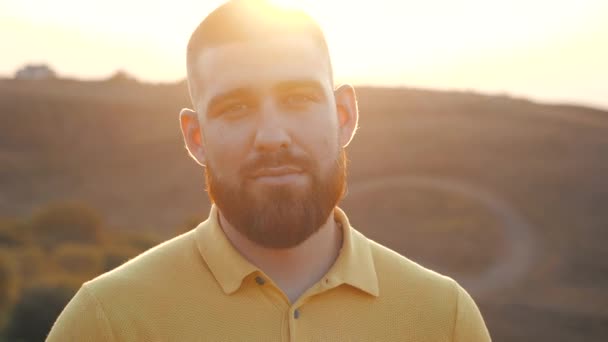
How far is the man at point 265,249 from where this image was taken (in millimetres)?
2961

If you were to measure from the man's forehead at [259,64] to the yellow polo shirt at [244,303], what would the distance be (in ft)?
2.18

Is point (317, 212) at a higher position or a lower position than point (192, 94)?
lower

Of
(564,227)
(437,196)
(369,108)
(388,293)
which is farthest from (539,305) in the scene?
(369,108)

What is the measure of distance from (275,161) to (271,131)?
0.12 metres

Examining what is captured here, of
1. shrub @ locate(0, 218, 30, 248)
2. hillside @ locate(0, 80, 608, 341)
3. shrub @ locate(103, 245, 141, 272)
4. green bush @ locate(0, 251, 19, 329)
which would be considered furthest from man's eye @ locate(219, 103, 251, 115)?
shrub @ locate(0, 218, 30, 248)

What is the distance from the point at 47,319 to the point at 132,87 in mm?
55900

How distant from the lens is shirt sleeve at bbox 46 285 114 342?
2904mm

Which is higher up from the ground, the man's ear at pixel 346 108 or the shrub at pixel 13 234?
the man's ear at pixel 346 108

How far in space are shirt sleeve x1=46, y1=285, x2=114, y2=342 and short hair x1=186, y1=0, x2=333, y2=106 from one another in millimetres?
1036

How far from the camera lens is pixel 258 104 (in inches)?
122

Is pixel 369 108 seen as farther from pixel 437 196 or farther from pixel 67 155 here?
pixel 67 155

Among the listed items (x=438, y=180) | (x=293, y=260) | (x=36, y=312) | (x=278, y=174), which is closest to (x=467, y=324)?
A: (x=293, y=260)

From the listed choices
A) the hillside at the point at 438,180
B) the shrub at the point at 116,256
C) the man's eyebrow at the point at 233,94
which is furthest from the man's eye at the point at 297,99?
the hillside at the point at 438,180

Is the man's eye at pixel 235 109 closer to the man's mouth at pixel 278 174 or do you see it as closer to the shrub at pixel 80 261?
the man's mouth at pixel 278 174
